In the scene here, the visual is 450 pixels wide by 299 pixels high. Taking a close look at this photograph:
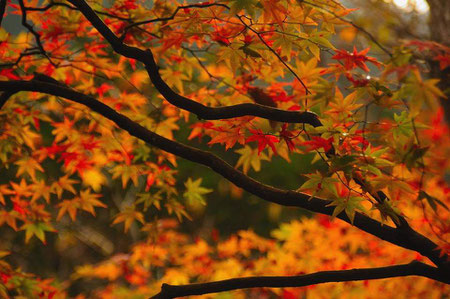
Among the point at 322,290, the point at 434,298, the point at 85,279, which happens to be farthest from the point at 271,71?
the point at 85,279

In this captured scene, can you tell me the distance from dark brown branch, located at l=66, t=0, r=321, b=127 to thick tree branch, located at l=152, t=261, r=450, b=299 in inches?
22.9

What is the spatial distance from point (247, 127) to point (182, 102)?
0.31 metres

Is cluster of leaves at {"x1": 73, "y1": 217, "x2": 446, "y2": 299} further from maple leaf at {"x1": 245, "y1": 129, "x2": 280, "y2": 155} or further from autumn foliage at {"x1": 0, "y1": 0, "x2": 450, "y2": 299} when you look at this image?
maple leaf at {"x1": 245, "y1": 129, "x2": 280, "y2": 155}

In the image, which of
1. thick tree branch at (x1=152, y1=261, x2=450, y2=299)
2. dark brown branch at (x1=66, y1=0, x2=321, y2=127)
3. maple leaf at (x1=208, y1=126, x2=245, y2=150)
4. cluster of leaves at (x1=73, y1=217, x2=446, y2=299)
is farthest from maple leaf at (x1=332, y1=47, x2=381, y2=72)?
cluster of leaves at (x1=73, y1=217, x2=446, y2=299)

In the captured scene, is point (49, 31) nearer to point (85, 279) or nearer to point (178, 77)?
point (178, 77)


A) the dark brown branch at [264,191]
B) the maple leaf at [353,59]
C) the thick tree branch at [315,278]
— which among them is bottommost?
the thick tree branch at [315,278]

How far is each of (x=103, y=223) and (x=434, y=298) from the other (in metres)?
4.76

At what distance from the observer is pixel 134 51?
1601 millimetres

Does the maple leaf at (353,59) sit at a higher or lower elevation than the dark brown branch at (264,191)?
higher

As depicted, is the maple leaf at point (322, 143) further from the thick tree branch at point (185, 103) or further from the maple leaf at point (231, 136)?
the maple leaf at point (231, 136)

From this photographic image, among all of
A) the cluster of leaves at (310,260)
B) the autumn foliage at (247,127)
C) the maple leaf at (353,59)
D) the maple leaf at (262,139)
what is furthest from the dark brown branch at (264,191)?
the cluster of leaves at (310,260)

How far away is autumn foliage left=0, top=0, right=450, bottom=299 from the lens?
157 centimetres

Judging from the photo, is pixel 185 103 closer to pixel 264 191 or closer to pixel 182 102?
pixel 182 102

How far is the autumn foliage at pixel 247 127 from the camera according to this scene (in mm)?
1570
